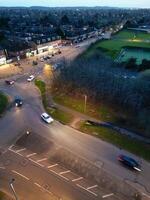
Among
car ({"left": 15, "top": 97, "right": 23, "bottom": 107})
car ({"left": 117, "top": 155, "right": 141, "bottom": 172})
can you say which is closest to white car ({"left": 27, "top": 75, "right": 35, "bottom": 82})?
car ({"left": 15, "top": 97, "right": 23, "bottom": 107})

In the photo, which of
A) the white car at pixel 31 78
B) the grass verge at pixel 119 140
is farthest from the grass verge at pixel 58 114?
the white car at pixel 31 78

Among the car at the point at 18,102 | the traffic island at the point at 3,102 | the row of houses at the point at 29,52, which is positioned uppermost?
the row of houses at the point at 29,52

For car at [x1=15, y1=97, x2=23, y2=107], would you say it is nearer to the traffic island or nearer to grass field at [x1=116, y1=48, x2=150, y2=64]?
the traffic island

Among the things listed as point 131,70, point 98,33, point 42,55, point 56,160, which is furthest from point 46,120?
point 98,33

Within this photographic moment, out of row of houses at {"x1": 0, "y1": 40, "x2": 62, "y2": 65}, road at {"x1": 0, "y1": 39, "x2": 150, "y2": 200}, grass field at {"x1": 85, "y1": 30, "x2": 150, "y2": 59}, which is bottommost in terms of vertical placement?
road at {"x1": 0, "y1": 39, "x2": 150, "y2": 200}

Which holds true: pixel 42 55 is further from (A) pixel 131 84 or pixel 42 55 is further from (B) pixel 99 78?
(A) pixel 131 84

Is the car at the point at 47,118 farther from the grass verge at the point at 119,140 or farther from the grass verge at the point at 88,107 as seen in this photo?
the grass verge at the point at 88,107

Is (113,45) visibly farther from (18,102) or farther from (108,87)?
(18,102)
